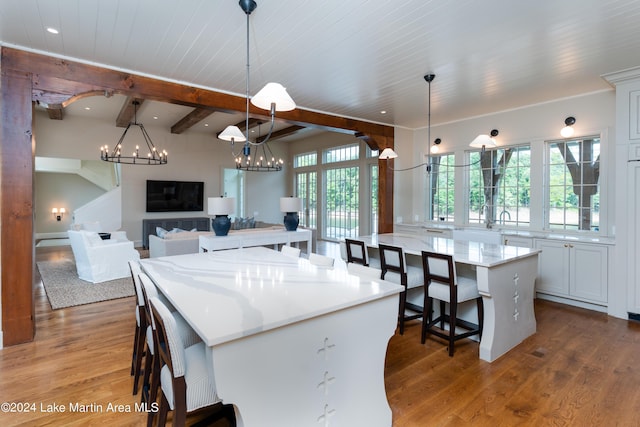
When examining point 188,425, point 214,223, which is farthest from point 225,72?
point 188,425

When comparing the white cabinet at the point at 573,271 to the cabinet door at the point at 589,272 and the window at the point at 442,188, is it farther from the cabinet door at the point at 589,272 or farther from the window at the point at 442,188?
the window at the point at 442,188

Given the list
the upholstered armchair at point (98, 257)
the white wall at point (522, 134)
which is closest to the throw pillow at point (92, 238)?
the upholstered armchair at point (98, 257)

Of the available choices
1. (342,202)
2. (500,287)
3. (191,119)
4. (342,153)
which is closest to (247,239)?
(500,287)

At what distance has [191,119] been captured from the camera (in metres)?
6.91

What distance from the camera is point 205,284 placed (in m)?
1.89

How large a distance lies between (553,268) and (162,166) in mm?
8811

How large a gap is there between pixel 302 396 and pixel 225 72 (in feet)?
10.9

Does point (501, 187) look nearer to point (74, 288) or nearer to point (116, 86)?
point (116, 86)

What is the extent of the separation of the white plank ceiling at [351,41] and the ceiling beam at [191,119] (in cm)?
263

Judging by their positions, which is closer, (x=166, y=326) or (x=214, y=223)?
(x=166, y=326)

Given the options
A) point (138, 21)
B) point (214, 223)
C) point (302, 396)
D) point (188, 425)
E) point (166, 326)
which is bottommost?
point (188, 425)

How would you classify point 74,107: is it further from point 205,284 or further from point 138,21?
point 205,284

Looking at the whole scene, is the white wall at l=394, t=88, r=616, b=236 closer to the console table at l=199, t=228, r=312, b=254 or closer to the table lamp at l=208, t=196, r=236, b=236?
the console table at l=199, t=228, r=312, b=254

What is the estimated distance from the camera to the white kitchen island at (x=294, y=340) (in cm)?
130
